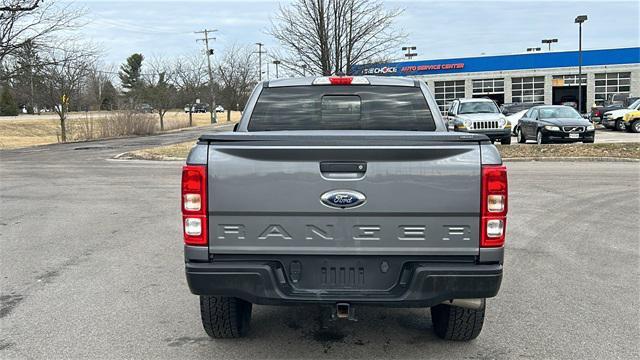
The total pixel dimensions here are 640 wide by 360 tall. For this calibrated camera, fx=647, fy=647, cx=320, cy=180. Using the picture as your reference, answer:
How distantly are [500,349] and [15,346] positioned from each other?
342 cm

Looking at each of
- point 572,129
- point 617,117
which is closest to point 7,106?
point 617,117

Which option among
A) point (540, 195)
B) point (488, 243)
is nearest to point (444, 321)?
point (488, 243)

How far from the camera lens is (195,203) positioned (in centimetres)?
376

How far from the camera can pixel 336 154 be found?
3.71 meters

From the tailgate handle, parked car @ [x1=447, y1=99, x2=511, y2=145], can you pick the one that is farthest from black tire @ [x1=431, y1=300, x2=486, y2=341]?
parked car @ [x1=447, y1=99, x2=511, y2=145]

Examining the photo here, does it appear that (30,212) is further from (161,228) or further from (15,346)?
(15,346)

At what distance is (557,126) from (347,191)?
64.5ft

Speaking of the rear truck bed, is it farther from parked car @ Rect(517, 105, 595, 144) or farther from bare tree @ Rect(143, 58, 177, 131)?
bare tree @ Rect(143, 58, 177, 131)

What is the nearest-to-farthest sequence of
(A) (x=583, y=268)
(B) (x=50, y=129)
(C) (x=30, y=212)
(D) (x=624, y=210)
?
1. (A) (x=583, y=268)
2. (D) (x=624, y=210)
3. (C) (x=30, y=212)
4. (B) (x=50, y=129)

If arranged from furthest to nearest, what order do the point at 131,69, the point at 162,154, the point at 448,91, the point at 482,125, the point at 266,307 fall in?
the point at 131,69 < the point at 448,91 < the point at 162,154 < the point at 482,125 < the point at 266,307

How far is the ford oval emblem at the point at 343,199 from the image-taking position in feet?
12.2

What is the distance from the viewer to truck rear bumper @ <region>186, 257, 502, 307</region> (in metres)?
3.74

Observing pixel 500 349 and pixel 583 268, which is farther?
pixel 583 268

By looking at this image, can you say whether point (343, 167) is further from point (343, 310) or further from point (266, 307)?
point (266, 307)
